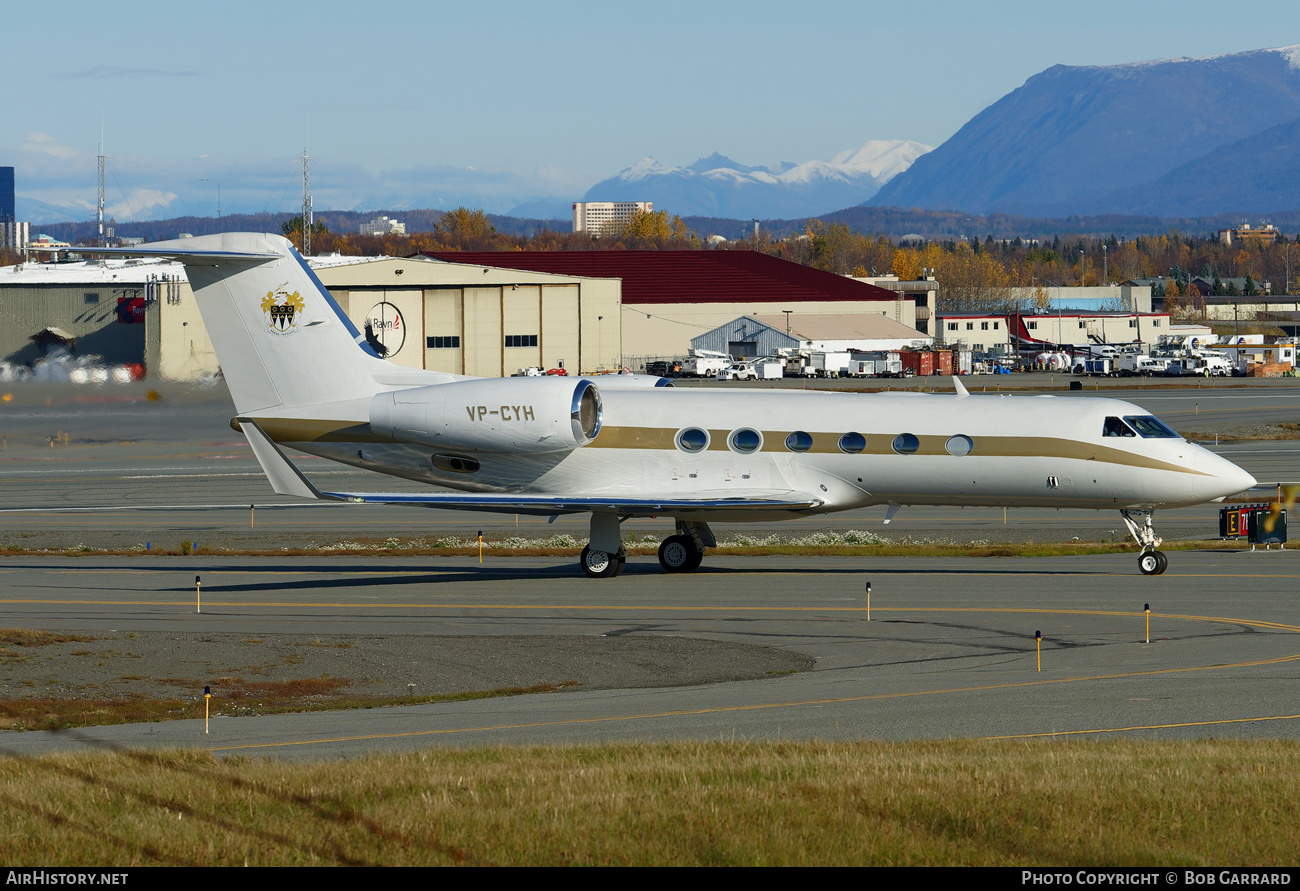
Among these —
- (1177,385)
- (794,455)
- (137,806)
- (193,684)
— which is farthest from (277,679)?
(1177,385)

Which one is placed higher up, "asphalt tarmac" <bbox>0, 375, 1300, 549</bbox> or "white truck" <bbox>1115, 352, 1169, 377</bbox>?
"white truck" <bbox>1115, 352, 1169, 377</bbox>

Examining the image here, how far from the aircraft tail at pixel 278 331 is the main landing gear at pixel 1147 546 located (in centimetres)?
1613

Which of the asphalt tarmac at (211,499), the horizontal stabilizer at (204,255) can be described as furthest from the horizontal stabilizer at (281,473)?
the asphalt tarmac at (211,499)

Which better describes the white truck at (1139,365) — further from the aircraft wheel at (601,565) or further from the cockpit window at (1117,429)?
the aircraft wheel at (601,565)

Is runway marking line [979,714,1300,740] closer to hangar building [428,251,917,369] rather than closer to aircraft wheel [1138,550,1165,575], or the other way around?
aircraft wheel [1138,550,1165,575]

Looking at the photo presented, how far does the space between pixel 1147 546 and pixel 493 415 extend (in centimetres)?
1368

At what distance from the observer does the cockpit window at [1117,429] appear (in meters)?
27.5

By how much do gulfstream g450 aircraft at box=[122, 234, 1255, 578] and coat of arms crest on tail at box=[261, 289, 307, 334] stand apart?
0.03 metres

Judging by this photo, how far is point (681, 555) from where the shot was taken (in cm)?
3033

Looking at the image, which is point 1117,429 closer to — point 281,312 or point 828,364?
point 281,312

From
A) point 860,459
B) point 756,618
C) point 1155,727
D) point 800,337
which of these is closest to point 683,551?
point 860,459

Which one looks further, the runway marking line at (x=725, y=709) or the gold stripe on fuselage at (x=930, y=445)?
the gold stripe on fuselage at (x=930, y=445)

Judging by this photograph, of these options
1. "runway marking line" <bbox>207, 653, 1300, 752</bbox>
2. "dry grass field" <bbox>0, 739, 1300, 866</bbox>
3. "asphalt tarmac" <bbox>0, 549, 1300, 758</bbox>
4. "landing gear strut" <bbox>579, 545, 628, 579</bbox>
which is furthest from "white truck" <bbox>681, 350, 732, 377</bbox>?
"dry grass field" <bbox>0, 739, 1300, 866</bbox>

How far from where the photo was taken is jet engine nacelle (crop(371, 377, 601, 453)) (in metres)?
28.8
